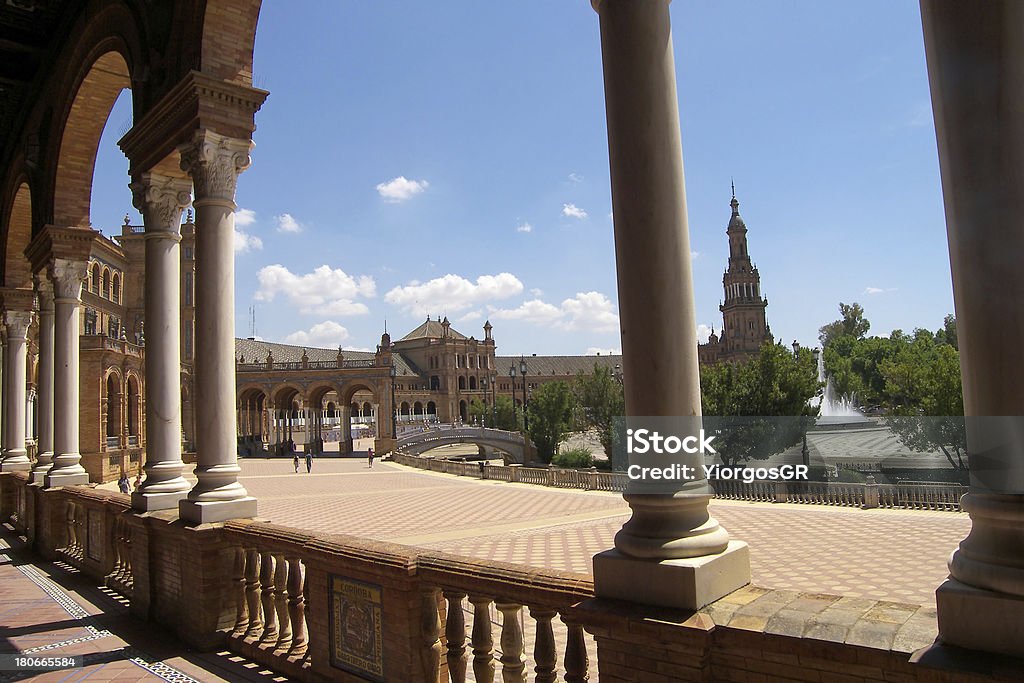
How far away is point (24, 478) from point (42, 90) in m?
7.57

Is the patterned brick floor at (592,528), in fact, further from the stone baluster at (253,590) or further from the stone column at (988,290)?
the stone column at (988,290)

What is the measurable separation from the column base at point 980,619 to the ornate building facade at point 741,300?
120m

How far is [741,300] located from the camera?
119 m

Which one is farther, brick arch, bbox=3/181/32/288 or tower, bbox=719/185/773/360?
tower, bbox=719/185/773/360

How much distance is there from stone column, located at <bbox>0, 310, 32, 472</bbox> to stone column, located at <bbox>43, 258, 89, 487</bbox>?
307 cm

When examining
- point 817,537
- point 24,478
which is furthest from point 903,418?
point 24,478

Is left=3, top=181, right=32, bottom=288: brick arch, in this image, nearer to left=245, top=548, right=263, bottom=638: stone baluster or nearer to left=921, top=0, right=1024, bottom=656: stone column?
left=245, top=548, right=263, bottom=638: stone baluster

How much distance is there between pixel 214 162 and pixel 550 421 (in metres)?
55.0

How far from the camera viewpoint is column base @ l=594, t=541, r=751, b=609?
3221 millimetres

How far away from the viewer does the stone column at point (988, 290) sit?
98.1 inches

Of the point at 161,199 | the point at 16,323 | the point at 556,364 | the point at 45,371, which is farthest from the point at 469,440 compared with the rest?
the point at 556,364

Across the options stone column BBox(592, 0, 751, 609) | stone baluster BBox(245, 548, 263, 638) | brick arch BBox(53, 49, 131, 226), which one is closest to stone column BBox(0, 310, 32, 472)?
brick arch BBox(53, 49, 131, 226)

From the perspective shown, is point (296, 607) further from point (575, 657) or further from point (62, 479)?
point (62, 479)

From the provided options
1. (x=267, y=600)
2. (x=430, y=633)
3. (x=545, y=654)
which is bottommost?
(x=267, y=600)
